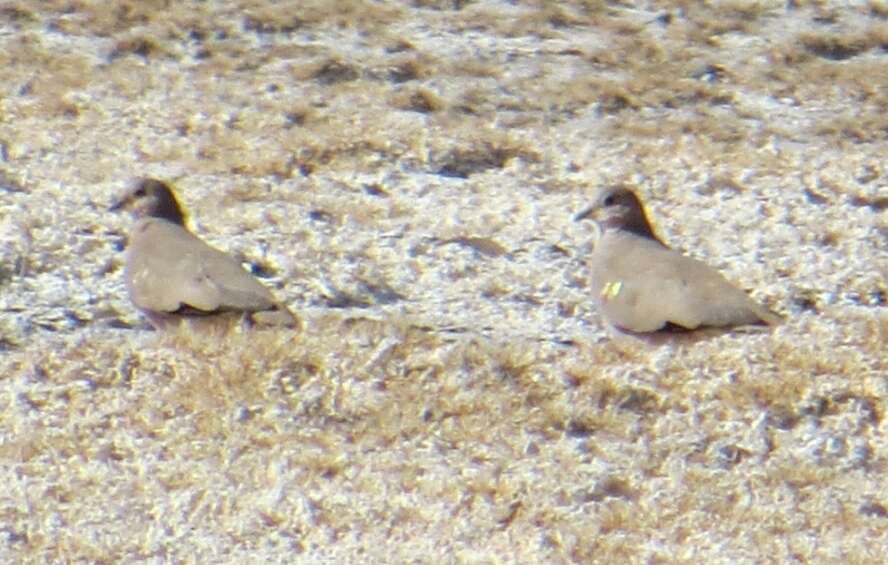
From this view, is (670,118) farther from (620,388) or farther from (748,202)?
(620,388)

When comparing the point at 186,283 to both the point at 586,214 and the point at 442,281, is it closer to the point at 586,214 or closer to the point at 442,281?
the point at 442,281

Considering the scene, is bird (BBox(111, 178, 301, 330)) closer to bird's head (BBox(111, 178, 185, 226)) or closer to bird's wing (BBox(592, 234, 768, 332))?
bird's head (BBox(111, 178, 185, 226))

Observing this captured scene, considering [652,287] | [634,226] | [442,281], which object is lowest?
[442,281]

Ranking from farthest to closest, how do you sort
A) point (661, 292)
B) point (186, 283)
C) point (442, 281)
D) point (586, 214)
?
1. point (586, 214)
2. point (442, 281)
3. point (661, 292)
4. point (186, 283)

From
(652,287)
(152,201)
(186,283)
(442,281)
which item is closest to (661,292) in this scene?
(652,287)

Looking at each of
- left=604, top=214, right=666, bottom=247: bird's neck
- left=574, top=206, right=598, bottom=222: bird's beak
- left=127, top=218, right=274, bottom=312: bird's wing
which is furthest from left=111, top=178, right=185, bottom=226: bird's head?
left=604, top=214, right=666, bottom=247: bird's neck

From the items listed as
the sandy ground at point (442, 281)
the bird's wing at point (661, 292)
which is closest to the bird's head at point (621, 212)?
the sandy ground at point (442, 281)
